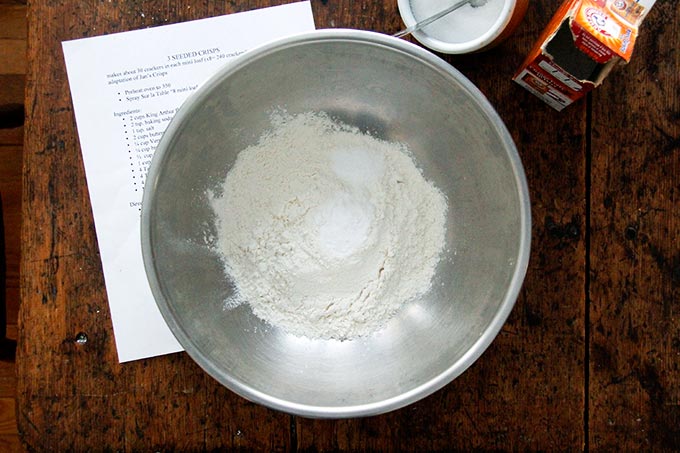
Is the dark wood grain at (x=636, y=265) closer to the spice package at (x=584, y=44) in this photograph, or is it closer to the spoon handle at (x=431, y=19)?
the spice package at (x=584, y=44)

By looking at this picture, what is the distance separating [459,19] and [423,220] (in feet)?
0.81

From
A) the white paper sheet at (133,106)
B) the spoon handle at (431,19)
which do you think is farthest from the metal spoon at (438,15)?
the white paper sheet at (133,106)

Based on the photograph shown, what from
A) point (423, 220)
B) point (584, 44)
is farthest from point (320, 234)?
point (584, 44)

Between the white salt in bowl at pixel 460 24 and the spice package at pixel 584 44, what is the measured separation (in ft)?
0.15

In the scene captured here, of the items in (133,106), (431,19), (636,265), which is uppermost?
(431,19)

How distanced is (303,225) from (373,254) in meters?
0.10

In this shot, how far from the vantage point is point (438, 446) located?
772 millimetres

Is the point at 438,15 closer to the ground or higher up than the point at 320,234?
higher up

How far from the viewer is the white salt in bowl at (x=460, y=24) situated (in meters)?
0.70

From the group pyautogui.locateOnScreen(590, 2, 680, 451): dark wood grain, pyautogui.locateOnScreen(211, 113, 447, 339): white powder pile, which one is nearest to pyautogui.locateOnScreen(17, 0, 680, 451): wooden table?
pyautogui.locateOnScreen(590, 2, 680, 451): dark wood grain

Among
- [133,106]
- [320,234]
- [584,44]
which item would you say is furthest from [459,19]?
[133,106]

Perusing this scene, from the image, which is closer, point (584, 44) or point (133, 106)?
point (584, 44)

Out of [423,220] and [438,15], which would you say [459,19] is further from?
[423,220]

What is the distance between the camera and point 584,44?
619 millimetres
